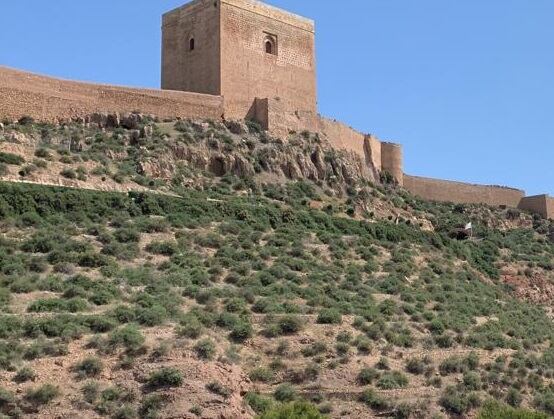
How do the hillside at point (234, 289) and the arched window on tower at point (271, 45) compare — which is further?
the arched window on tower at point (271, 45)

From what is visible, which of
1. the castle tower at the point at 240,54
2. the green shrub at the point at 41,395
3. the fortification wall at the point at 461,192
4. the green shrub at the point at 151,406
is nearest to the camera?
the green shrub at the point at 41,395

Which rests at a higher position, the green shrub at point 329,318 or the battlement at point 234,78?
the battlement at point 234,78

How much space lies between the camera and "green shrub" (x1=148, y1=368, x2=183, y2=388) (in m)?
17.0

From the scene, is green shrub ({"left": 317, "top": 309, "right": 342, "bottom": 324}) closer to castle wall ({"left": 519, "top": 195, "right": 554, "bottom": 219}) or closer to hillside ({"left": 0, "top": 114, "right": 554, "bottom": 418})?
hillside ({"left": 0, "top": 114, "right": 554, "bottom": 418})

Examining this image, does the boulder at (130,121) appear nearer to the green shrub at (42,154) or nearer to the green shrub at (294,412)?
the green shrub at (42,154)

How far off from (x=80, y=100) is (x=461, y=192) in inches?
811

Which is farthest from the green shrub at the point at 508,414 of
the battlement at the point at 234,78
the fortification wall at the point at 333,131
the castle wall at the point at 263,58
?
the castle wall at the point at 263,58

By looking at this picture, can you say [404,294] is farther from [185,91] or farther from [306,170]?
[185,91]

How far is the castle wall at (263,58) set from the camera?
112 ft

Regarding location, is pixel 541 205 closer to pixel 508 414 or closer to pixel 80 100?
pixel 80 100

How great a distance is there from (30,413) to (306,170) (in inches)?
749

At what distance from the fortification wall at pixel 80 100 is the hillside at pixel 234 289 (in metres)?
0.54

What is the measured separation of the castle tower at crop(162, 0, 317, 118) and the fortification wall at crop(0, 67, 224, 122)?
4.02ft

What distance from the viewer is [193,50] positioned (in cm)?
3491
